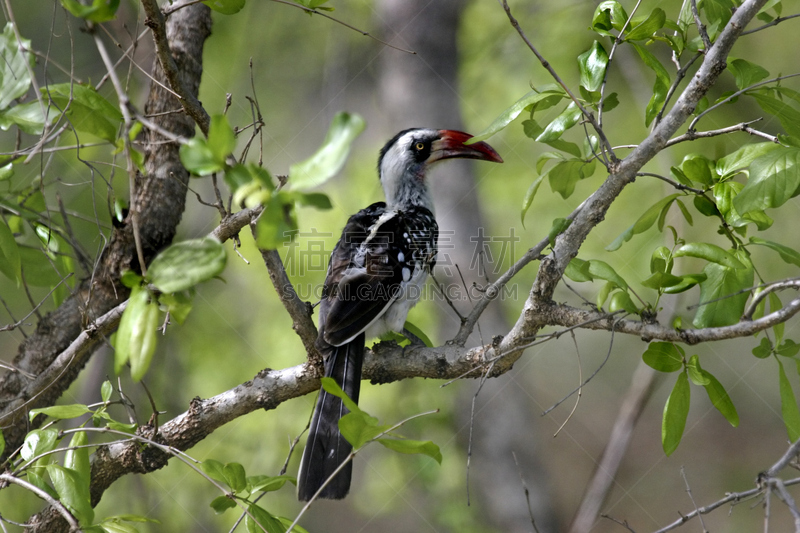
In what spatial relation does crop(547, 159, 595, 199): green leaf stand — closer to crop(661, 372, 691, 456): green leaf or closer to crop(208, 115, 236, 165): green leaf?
crop(661, 372, 691, 456): green leaf

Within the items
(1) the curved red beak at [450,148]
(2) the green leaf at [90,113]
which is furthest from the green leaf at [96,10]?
(1) the curved red beak at [450,148]

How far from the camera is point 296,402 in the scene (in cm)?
471

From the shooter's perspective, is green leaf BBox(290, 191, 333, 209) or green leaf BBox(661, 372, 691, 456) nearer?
green leaf BBox(290, 191, 333, 209)

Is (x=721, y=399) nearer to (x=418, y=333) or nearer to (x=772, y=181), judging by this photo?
(x=772, y=181)

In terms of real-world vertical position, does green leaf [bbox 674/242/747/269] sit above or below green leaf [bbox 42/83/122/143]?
below

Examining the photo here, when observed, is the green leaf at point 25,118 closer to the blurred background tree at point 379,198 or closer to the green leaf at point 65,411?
the green leaf at point 65,411

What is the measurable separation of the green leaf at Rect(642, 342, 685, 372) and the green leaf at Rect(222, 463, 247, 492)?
3.91ft

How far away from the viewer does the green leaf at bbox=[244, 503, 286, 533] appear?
1.51 m

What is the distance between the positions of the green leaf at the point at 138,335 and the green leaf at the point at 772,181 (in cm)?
144

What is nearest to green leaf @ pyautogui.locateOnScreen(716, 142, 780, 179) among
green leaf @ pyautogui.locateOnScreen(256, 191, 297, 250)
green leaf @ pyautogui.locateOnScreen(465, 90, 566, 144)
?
green leaf @ pyautogui.locateOnScreen(465, 90, 566, 144)

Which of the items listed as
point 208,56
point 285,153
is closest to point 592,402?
point 285,153

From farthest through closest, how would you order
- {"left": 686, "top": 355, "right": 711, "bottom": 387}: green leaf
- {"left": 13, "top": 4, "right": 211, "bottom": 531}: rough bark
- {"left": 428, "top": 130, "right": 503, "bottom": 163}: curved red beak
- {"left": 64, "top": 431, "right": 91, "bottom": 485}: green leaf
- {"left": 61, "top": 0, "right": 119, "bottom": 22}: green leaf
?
{"left": 428, "top": 130, "right": 503, "bottom": 163}: curved red beak → {"left": 13, "top": 4, "right": 211, "bottom": 531}: rough bark → {"left": 64, "top": 431, "right": 91, "bottom": 485}: green leaf → {"left": 686, "top": 355, "right": 711, "bottom": 387}: green leaf → {"left": 61, "top": 0, "right": 119, "bottom": 22}: green leaf

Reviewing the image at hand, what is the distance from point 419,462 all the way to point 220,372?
186 centimetres

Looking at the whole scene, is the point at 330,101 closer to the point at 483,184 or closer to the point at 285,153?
the point at 285,153
